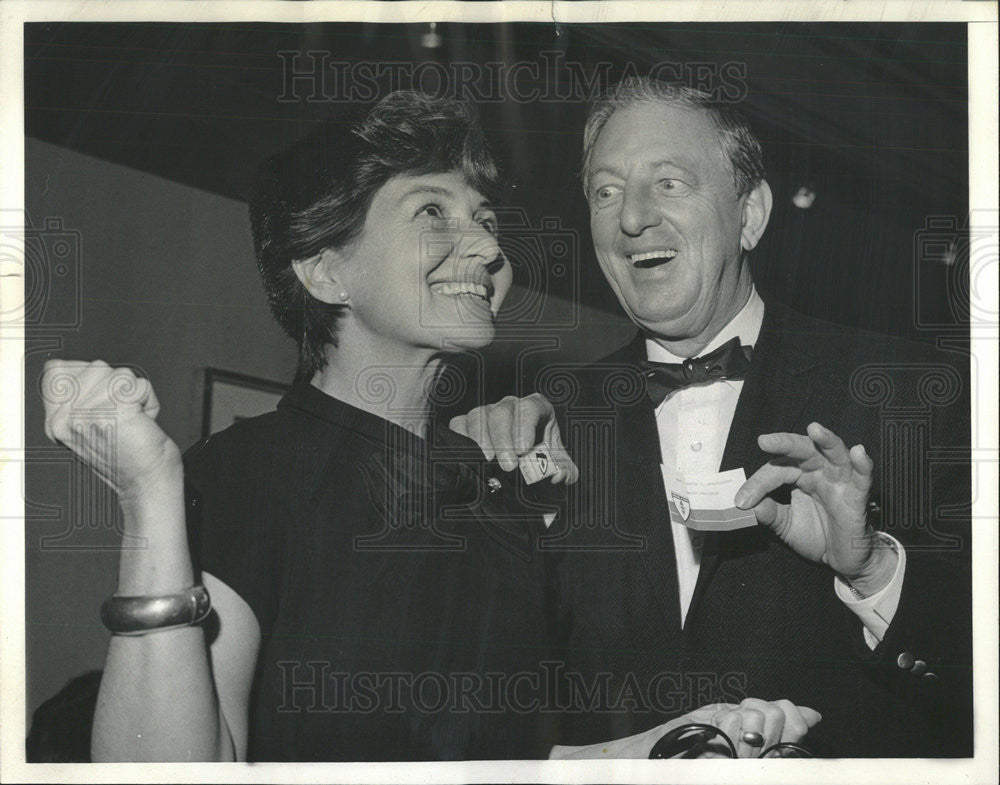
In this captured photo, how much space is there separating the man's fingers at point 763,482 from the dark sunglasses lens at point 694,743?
51 cm

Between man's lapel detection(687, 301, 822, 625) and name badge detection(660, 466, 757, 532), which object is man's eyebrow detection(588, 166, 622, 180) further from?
name badge detection(660, 466, 757, 532)

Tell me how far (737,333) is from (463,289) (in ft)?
2.04

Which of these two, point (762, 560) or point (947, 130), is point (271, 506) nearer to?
point (762, 560)

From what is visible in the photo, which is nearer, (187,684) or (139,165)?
(187,684)

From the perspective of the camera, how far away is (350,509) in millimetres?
2244

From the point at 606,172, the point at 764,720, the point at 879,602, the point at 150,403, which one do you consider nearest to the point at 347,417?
the point at 150,403

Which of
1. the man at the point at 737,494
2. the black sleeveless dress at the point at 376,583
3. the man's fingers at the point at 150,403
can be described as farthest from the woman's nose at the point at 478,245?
the man's fingers at the point at 150,403

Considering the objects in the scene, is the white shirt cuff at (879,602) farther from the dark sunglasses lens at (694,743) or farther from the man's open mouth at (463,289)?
the man's open mouth at (463,289)

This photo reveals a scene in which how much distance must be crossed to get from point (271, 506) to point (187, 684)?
1.32ft

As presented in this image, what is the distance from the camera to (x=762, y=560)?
88.4 inches

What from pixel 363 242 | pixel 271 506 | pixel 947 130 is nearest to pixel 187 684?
pixel 271 506

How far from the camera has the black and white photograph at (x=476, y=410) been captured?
2234 mm

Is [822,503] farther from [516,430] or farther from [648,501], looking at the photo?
[516,430]

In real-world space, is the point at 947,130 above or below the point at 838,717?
above
